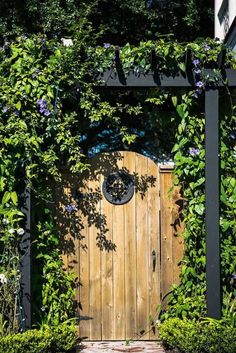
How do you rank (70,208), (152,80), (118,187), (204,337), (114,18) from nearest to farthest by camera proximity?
(204,337) → (152,80) → (70,208) → (118,187) → (114,18)

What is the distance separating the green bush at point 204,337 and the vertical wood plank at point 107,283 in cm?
78

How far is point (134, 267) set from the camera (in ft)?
19.6

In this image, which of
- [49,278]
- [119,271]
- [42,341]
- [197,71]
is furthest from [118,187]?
[42,341]

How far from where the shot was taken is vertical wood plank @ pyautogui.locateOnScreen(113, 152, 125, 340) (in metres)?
5.97

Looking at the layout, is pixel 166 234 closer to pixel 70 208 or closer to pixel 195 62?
pixel 70 208

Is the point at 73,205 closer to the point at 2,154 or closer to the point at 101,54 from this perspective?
the point at 2,154

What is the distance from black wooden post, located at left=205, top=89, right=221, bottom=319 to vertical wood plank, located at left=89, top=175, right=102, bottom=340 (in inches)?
42.9

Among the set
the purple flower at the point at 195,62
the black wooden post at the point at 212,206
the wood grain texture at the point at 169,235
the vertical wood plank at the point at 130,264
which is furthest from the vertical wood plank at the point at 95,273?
the purple flower at the point at 195,62

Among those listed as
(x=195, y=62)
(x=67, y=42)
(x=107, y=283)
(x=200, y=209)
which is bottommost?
(x=107, y=283)

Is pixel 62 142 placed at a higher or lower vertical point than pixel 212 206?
higher

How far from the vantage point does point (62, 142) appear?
5.62 metres

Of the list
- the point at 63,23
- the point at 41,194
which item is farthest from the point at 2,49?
the point at 63,23

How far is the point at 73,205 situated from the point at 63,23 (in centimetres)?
774

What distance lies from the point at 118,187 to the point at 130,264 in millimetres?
722
